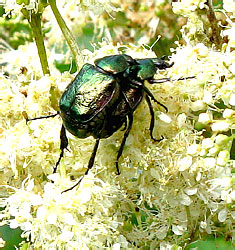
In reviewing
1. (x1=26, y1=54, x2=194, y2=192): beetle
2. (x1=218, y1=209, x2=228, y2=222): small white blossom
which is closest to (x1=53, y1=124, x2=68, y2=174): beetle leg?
(x1=26, y1=54, x2=194, y2=192): beetle

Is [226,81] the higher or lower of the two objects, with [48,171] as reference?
higher

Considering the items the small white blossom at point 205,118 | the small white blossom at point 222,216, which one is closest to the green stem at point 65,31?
the small white blossom at point 205,118

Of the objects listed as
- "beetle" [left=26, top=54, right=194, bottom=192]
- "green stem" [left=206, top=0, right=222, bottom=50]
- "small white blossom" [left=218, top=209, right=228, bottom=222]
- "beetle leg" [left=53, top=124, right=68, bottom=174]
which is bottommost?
"small white blossom" [left=218, top=209, right=228, bottom=222]

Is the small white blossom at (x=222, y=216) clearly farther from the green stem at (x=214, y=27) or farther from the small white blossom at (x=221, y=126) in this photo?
the green stem at (x=214, y=27)

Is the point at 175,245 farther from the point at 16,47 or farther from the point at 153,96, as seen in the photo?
the point at 16,47

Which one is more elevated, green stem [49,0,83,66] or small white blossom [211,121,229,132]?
green stem [49,0,83,66]

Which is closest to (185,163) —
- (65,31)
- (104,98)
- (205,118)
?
(205,118)

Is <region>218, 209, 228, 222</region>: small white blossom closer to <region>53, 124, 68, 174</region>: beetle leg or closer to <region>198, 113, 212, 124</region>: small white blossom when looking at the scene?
<region>198, 113, 212, 124</region>: small white blossom

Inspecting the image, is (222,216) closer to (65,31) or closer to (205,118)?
(205,118)

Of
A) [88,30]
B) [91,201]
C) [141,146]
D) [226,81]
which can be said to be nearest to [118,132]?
[141,146]
